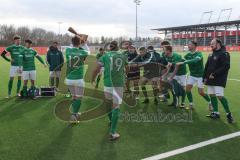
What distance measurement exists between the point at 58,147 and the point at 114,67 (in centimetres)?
191

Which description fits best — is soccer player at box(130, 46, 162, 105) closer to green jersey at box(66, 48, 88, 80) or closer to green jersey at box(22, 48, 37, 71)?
green jersey at box(66, 48, 88, 80)

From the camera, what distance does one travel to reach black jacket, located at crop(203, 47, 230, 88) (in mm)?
7504

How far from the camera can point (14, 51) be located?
424 inches

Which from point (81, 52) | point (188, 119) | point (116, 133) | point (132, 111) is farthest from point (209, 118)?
point (81, 52)

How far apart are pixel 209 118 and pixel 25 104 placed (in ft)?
18.3

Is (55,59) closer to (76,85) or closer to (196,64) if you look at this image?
(76,85)

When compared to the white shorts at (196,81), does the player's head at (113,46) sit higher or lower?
higher

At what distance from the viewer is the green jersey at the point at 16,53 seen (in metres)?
10.8

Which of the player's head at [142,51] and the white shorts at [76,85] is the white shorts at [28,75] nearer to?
the white shorts at [76,85]

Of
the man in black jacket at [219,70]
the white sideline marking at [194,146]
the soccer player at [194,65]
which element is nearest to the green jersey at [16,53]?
the soccer player at [194,65]

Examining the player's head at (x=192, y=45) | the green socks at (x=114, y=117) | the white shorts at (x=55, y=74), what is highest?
the player's head at (x=192, y=45)

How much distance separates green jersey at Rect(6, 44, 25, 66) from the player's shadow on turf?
15.9ft

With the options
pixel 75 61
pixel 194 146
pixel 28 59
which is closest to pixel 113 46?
pixel 75 61

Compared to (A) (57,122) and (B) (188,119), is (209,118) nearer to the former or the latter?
(B) (188,119)
